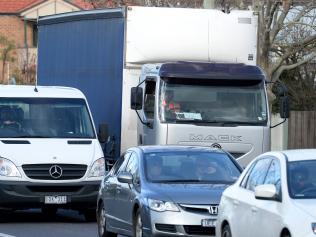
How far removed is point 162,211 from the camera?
537 inches

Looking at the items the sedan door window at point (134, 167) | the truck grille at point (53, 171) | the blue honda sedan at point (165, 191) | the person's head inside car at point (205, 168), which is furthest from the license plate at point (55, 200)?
the person's head inside car at point (205, 168)

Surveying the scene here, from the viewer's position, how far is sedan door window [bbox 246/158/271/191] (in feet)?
37.4

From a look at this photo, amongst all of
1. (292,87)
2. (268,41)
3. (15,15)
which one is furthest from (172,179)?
(15,15)

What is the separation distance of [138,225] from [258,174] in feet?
9.98

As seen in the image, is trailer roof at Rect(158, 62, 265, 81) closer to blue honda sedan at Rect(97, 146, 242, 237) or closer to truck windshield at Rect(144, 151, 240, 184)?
Answer: blue honda sedan at Rect(97, 146, 242, 237)

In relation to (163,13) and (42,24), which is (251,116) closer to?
(163,13)

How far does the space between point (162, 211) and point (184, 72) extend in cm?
629

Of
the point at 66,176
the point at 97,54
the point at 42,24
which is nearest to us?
the point at 66,176

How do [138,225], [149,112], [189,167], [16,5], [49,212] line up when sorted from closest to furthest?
[138,225], [189,167], [149,112], [49,212], [16,5]

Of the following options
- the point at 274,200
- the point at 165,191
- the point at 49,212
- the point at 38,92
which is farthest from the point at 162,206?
the point at 49,212

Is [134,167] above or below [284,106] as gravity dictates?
below

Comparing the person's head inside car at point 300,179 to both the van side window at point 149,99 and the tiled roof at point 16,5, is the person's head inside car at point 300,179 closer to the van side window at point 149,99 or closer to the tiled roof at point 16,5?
the van side window at point 149,99

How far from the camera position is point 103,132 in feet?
64.8

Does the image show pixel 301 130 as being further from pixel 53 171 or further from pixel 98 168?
pixel 53 171
